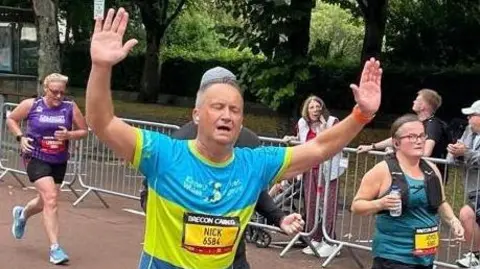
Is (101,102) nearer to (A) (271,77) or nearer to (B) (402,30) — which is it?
(A) (271,77)

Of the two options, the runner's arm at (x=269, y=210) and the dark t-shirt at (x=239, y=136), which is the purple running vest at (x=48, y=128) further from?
the runner's arm at (x=269, y=210)

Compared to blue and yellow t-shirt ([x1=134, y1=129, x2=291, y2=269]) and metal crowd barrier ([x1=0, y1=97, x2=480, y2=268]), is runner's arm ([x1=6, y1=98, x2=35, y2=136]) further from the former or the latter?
blue and yellow t-shirt ([x1=134, y1=129, x2=291, y2=269])

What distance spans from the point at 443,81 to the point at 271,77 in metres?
8.71

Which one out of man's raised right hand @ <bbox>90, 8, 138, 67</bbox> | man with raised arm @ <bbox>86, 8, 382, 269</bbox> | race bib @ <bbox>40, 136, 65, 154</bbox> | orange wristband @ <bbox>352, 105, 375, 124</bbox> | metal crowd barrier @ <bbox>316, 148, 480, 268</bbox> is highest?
man's raised right hand @ <bbox>90, 8, 138, 67</bbox>

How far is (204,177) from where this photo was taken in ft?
12.7

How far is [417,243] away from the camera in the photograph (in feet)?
18.6

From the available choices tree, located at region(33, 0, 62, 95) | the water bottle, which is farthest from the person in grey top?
tree, located at region(33, 0, 62, 95)

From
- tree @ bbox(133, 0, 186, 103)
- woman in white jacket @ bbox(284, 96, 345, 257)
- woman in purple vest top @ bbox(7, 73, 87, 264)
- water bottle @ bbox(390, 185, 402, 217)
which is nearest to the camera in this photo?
water bottle @ bbox(390, 185, 402, 217)

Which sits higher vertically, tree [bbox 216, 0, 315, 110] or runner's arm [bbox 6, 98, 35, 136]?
tree [bbox 216, 0, 315, 110]

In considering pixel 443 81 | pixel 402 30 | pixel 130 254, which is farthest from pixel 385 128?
pixel 130 254

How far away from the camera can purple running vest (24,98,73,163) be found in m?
8.70

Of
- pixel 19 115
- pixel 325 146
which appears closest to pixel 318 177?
pixel 19 115

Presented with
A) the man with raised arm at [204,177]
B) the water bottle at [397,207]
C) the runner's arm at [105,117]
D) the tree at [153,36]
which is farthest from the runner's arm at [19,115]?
the tree at [153,36]

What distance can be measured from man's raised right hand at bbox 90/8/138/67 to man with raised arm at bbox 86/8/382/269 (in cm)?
16
